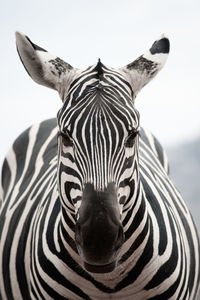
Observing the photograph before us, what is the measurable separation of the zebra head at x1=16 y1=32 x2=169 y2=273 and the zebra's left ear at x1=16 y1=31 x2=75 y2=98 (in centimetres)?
6

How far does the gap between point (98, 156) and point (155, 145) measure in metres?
2.59

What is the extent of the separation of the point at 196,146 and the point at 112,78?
6239cm

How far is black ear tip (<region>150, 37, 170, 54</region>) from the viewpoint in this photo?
15.9 feet

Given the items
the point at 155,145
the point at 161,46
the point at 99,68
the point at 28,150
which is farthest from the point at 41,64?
the point at 155,145

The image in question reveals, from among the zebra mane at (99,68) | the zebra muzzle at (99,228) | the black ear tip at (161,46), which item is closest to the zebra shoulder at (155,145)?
the black ear tip at (161,46)

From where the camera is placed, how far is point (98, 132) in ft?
13.4

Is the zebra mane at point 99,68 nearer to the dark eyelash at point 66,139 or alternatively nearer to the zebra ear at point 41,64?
the zebra ear at point 41,64

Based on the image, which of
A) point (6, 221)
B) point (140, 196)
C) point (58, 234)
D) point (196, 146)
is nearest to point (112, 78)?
point (140, 196)

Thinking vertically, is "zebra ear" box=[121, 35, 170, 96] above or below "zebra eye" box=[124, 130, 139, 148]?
above

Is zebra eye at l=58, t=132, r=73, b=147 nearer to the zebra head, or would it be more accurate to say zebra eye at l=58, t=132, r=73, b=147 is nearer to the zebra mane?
the zebra head

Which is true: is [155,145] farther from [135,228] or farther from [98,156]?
[98,156]

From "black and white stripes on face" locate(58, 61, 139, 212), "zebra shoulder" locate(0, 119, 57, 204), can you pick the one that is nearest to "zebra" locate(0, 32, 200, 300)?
"black and white stripes on face" locate(58, 61, 139, 212)

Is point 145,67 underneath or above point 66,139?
above

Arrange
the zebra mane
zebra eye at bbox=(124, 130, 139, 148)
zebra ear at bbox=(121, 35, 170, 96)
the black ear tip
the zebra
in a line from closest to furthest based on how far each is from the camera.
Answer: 1. the zebra
2. zebra eye at bbox=(124, 130, 139, 148)
3. the zebra mane
4. zebra ear at bbox=(121, 35, 170, 96)
5. the black ear tip
